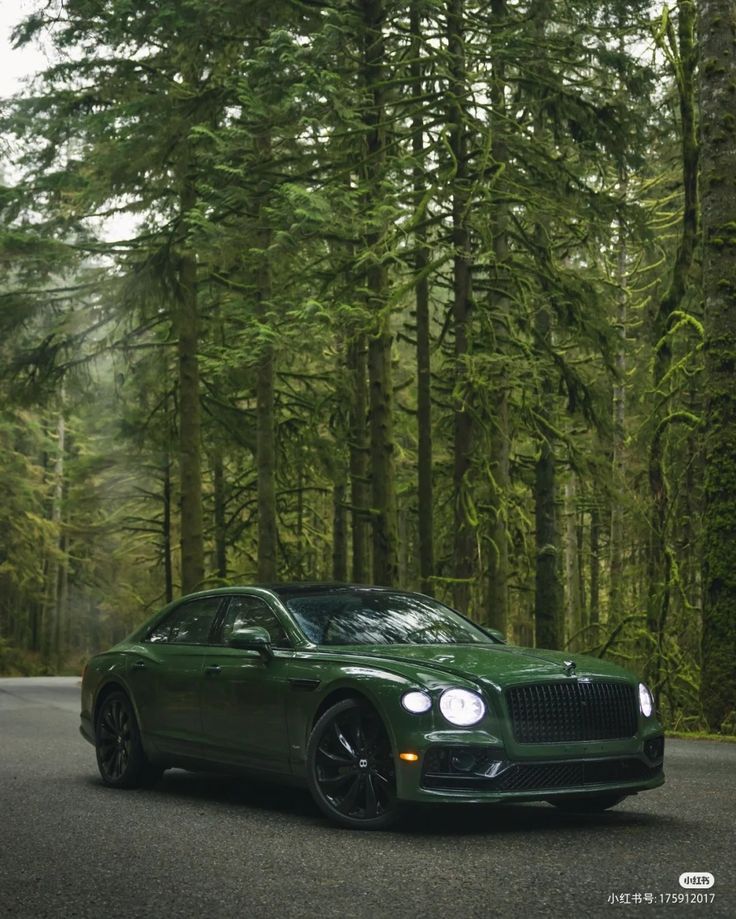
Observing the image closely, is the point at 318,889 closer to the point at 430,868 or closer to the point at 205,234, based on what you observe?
the point at 430,868

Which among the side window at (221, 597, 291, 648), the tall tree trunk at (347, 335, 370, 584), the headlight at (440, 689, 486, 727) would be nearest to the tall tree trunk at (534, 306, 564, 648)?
the tall tree trunk at (347, 335, 370, 584)

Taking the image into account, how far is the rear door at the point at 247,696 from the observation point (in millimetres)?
8703

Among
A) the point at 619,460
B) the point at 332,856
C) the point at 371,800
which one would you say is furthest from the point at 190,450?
the point at 332,856

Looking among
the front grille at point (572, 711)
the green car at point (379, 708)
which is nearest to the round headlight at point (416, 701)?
the green car at point (379, 708)

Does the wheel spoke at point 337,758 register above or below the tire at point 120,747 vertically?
above

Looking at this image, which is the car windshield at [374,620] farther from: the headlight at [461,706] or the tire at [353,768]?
the headlight at [461,706]

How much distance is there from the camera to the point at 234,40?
21.4 metres

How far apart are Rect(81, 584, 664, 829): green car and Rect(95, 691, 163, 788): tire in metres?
0.02

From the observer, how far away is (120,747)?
10.5 metres

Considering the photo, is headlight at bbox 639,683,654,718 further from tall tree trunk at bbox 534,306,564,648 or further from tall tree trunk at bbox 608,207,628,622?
tall tree trunk at bbox 608,207,628,622

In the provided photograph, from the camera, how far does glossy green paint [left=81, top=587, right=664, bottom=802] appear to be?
7.64 m

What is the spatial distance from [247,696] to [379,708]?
4.92 feet

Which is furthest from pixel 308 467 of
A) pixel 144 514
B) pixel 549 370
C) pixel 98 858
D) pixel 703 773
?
pixel 144 514

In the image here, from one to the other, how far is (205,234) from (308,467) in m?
9.25
